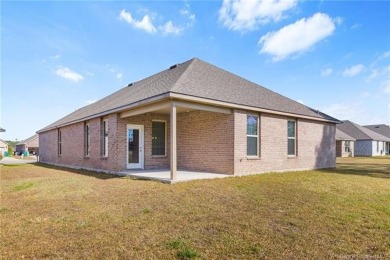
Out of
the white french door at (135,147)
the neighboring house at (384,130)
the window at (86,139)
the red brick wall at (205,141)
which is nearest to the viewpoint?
the red brick wall at (205,141)

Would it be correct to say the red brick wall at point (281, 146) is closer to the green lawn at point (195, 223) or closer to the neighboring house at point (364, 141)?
the green lawn at point (195, 223)

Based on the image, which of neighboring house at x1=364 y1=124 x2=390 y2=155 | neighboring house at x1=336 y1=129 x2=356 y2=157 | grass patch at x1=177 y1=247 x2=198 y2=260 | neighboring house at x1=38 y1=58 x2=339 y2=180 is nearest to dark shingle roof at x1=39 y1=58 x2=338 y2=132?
neighboring house at x1=38 y1=58 x2=339 y2=180

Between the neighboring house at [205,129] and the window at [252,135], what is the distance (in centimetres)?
5

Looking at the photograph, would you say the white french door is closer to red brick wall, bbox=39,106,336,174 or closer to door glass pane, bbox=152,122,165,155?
red brick wall, bbox=39,106,336,174

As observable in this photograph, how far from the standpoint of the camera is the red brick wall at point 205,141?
11641mm

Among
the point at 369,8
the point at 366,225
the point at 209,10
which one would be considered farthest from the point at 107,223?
the point at 369,8

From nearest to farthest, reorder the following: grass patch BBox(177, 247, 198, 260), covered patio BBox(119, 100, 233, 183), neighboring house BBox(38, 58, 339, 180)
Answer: grass patch BBox(177, 247, 198, 260) → covered patio BBox(119, 100, 233, 183) → neighboring house BBox(38, 58, 339, 180)

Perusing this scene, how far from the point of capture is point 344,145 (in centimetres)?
3822

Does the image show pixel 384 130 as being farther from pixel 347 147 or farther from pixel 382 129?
pixel 347 147

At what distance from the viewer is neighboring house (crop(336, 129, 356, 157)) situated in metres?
36.9

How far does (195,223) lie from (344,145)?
39.9 m

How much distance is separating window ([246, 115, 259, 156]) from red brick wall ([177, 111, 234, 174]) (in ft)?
3.82

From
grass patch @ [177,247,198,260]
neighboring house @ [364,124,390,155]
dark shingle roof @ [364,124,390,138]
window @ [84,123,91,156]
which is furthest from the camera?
dark shingle roof @ [364,124,390,138]

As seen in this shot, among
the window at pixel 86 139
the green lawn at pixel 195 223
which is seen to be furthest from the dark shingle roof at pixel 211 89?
the green lawn at pixel 195 223
